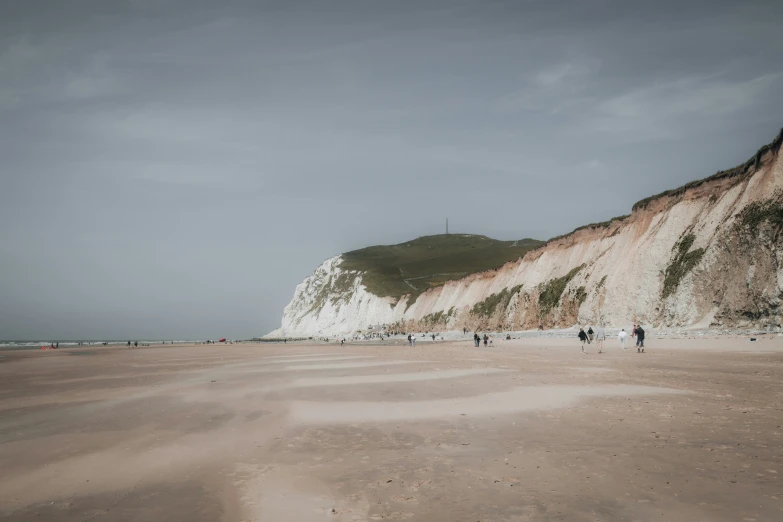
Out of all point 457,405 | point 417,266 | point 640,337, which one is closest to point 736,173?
point 640,337

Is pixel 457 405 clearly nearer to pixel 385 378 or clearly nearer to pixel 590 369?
pixel 385 378

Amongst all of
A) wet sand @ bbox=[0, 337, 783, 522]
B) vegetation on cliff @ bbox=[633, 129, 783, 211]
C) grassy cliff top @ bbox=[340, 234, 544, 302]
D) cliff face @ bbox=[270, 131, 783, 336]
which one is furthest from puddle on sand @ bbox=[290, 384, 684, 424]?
grassy cliff top @ bbox=[340, 234, 544, 302]

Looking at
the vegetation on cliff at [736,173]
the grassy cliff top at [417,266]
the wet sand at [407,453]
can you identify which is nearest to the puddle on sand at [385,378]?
the wet sand at [407,453]

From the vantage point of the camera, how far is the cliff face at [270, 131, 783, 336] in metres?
28.0

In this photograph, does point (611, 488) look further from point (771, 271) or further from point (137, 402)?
point (771, 271)

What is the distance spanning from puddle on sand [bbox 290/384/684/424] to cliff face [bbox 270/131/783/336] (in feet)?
66.7

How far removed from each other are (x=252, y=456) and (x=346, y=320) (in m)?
123

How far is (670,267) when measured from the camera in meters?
36.4

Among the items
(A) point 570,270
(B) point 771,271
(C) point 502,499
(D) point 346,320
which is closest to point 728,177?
(B) point 771,271

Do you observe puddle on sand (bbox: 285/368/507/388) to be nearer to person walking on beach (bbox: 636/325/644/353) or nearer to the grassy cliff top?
person walking on beach (bbox: 636/325/644/353)

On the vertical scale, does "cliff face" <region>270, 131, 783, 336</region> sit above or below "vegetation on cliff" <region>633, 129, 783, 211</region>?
below

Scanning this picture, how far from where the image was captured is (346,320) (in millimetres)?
129125

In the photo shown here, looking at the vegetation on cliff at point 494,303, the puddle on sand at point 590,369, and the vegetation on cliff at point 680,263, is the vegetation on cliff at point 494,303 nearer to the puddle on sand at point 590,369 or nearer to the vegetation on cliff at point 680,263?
the vegetation on cliff at point 680,263

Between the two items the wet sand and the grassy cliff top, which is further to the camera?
the grassy cliff top
